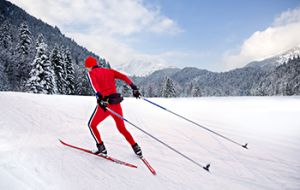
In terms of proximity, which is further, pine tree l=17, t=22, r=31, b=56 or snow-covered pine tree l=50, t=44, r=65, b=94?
pine tree l=17, t=22, r=31, b=56

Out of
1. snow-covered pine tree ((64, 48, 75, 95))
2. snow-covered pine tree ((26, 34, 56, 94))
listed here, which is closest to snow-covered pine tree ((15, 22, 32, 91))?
snow-covered pine tree ((64, 48, 75, 95))

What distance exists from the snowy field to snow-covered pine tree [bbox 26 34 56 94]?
21482 millimetres

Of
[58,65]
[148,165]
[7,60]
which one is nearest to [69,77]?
[58,65]

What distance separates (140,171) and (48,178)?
170 centimetres

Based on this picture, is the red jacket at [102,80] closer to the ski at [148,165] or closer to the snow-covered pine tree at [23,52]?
the ski at [148,165]

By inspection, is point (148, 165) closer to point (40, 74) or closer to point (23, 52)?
point (40, 74)

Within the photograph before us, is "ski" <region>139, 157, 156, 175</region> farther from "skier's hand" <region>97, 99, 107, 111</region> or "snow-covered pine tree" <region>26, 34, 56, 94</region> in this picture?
"snow-covered pine tree" <region>26, 34, 56, 94</region>

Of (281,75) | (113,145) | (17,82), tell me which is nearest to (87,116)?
(113,145)

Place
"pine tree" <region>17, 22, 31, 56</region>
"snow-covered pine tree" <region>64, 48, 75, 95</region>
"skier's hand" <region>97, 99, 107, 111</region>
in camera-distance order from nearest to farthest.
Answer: "skier's hand" <region>97, 99, 107, 111</region>
"snow-covered pine tree" <region>64, 48, 75, 95</region>
"pine tree" <region>17, 22, 31, 56</region>

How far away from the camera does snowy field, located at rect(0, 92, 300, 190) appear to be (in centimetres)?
367

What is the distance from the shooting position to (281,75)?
106 meters

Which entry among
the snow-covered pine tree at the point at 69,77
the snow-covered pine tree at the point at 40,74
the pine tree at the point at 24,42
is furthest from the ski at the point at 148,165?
the pine tree at the point at 24,42

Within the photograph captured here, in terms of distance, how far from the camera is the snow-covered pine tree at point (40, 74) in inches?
1145

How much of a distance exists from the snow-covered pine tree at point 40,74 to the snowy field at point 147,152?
70.5ft
